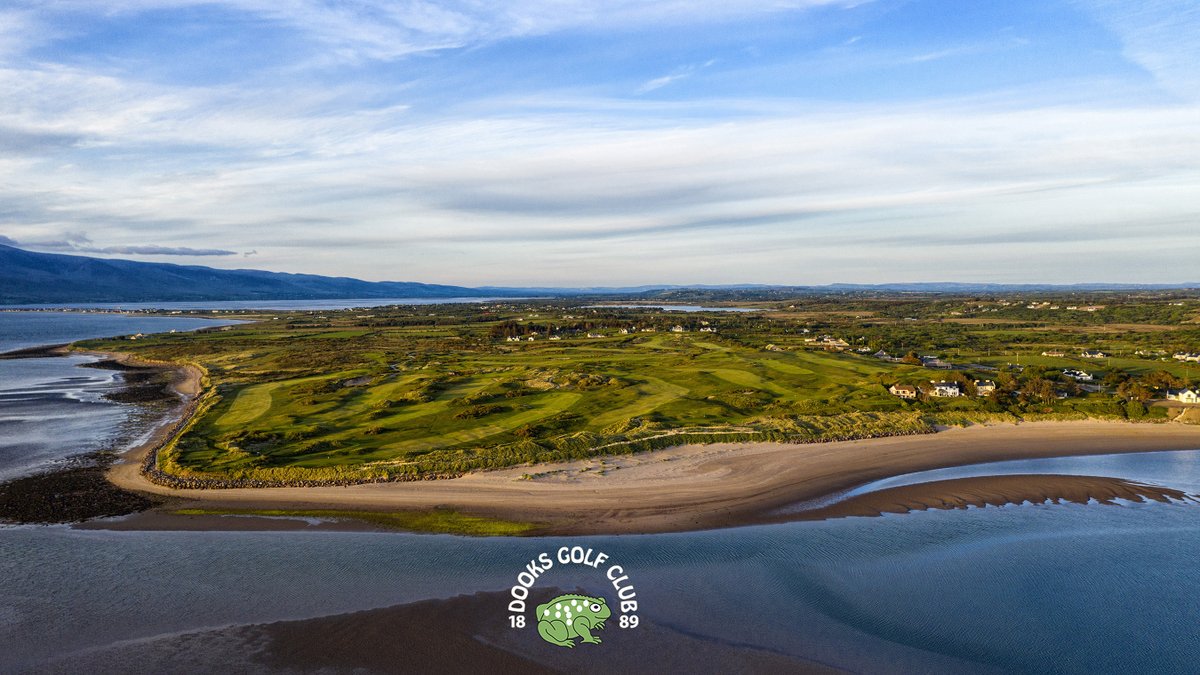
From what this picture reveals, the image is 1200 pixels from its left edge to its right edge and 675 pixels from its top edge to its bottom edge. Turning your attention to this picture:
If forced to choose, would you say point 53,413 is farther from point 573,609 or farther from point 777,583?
point 777,583

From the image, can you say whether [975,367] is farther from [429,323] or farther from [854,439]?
[429,323]

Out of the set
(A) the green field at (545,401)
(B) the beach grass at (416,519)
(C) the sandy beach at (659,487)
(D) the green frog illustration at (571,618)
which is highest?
(A) the green field at (545,401)

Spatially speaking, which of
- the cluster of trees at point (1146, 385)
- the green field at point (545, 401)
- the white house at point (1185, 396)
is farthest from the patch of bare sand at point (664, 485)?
the white house at point (1185, 396)

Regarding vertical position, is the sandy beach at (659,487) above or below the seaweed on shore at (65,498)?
above

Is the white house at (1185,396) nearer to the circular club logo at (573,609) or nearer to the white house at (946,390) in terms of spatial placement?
the white house at (946,390)

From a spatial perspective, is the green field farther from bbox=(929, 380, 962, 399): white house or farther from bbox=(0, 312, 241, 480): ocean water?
bbox=(0, 312, 241, 480): ocean water

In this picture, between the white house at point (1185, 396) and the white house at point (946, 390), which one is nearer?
the white house at point (1185, 396)

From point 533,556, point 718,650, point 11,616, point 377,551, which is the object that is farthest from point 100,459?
point 718,650

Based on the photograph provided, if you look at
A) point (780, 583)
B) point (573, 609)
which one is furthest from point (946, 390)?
point (573, 609)
